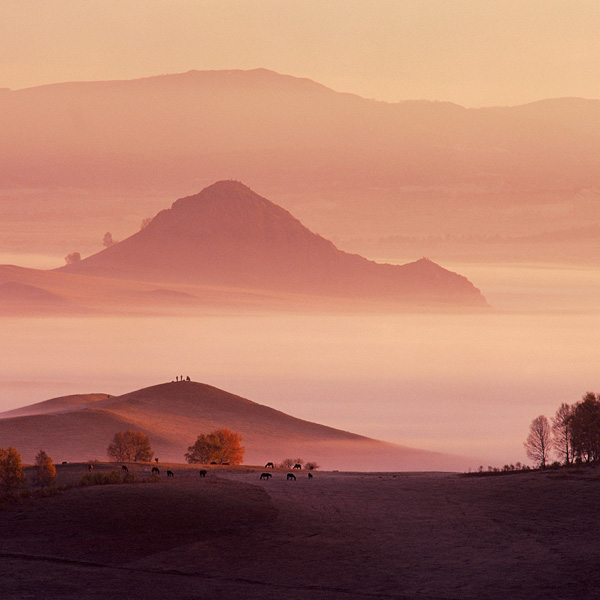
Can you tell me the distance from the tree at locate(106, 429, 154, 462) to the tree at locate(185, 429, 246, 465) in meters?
4.65

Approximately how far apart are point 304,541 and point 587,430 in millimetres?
36140

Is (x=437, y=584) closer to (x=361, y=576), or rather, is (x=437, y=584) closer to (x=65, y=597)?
(x=361, y=576)

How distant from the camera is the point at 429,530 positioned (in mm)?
46219

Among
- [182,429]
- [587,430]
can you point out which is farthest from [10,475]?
[182,429]

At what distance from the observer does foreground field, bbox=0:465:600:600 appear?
3731 cm

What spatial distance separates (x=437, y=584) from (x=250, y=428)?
110 metres

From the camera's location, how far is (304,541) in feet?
146

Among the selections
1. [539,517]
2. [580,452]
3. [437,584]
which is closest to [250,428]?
[580,452]

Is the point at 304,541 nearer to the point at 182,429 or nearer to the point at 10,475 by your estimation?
the point at 10,475

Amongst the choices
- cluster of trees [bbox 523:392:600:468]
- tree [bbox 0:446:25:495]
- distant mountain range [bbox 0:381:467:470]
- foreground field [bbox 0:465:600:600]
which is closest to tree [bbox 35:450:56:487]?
foreground field [bbox 0:465:600:600]

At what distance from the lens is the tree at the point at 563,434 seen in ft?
265

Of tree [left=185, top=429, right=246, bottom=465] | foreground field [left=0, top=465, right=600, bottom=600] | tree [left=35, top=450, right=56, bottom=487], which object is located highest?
tree [left=185, top=429, right=246, bottom=465]

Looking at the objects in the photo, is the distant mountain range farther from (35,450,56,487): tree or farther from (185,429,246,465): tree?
(35,450,56,487): tree

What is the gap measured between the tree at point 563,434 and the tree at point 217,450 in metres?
34.4
